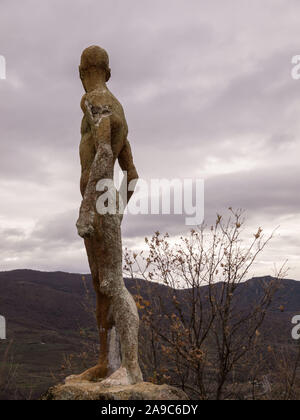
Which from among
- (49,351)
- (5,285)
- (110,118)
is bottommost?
(49,351)

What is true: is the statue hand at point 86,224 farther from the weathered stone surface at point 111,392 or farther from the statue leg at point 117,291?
the weathered stone surface at point 111,392

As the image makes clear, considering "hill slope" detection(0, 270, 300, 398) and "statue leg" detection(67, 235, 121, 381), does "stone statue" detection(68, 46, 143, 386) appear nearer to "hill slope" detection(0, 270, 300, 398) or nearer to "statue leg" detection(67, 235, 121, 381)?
"statue leg" detection(67, 235, 121, 381)

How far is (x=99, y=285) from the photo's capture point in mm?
5012


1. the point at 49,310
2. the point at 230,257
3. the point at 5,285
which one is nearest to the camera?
the point at 230,257

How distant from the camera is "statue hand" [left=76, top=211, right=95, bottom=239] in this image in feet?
15.5

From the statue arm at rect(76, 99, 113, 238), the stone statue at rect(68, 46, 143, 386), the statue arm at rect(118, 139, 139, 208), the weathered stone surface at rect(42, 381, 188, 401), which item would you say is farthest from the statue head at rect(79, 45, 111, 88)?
the weathered stone surface at rect(42, 381, 188, 401)

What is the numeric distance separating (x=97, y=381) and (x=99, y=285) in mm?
1030

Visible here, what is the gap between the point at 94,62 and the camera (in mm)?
5375

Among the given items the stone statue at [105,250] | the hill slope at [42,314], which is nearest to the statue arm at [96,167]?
the stone statue at [105,250]

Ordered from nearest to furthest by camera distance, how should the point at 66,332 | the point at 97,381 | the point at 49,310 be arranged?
1. the point at 97,381
2. the point at 66,332
3. the point at 49,310

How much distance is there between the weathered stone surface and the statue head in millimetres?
3569

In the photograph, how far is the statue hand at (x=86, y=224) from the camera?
186 inches
